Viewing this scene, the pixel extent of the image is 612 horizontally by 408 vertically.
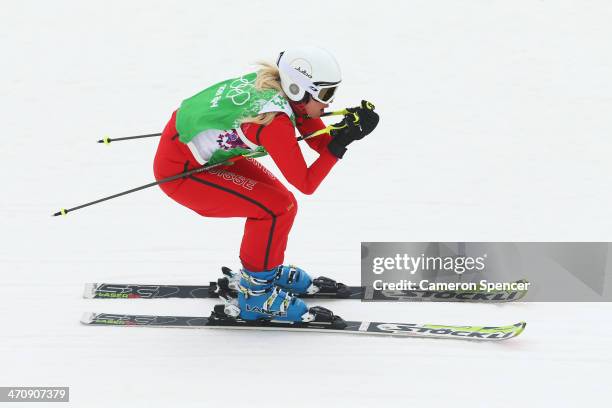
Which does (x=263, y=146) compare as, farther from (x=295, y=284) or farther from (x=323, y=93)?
(x=295, y=284)

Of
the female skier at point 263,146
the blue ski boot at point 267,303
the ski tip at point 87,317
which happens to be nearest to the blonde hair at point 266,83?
the female skier at point 263,146

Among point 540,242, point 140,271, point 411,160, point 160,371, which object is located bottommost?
point 160,371

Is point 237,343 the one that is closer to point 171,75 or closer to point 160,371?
point 160,371

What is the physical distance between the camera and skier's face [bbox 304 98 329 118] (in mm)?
4797

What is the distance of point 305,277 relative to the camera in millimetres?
5535

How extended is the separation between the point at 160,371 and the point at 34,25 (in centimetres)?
508

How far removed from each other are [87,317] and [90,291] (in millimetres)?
327

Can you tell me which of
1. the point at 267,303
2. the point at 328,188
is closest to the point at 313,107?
the point at 267,303

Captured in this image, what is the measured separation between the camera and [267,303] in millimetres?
5176

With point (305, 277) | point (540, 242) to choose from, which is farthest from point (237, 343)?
point (540, 242)


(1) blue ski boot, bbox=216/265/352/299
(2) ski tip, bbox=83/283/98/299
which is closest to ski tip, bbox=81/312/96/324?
(2) ski tip, bbox=83/283/98/299

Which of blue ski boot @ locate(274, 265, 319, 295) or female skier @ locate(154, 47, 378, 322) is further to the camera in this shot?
blue ski boot @ locate(274, 265, 319, 295)

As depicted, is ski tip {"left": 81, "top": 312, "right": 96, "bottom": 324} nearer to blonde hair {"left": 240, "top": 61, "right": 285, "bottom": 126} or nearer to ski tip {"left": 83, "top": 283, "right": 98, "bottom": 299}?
ski tip {"left": 83, "top": 283, "right": 98, "bottom": 299}

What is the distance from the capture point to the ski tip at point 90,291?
18.0 ft
